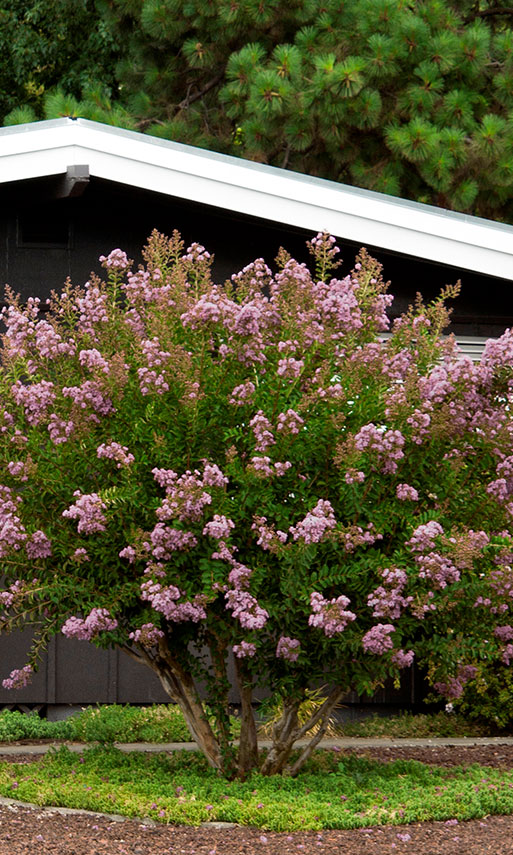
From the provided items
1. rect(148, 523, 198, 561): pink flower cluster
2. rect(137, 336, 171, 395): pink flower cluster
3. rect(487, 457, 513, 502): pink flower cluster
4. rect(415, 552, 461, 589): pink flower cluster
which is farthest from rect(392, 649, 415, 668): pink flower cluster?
rect(137, 336, 171, 395): pink flower cluster

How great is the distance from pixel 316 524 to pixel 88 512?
4.03 ft

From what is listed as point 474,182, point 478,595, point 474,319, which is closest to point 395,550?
point 478,595

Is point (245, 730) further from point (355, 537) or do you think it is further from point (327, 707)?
point (355, 537)

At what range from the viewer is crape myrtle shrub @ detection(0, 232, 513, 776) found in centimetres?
655

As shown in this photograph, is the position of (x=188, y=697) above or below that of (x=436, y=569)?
below

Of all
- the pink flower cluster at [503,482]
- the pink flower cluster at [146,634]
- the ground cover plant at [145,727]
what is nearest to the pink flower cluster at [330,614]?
the pink flower cluster at [146,634]

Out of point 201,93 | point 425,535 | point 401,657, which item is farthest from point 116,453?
point 201,93

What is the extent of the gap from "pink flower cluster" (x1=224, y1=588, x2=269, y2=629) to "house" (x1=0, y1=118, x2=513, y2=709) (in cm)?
406

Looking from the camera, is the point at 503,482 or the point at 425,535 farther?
the point at 503,482

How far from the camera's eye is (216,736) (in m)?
7.64

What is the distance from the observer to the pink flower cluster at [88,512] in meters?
6.46

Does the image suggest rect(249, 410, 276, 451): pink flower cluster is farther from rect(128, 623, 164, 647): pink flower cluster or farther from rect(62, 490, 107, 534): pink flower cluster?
rect(128, 623, 164, 647): pink flower cluster

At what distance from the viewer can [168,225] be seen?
10.8 meters

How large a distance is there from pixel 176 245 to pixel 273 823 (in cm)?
343
